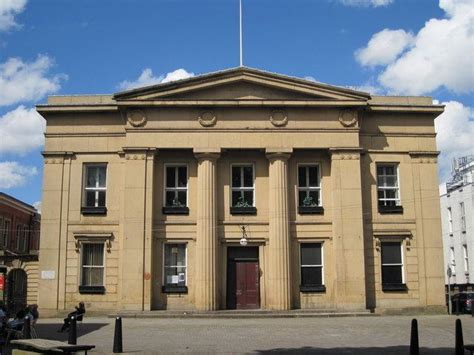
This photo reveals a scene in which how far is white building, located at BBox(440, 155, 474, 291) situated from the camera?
169ft

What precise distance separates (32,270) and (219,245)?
37.9 ft

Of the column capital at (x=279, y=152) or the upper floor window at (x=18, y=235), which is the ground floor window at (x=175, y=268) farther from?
the upper floor window at (x=18, y=235)

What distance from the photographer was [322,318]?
28.3 metres

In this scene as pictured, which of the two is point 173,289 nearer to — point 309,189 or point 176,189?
point 176,189

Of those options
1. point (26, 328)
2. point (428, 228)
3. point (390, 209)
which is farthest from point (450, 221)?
point (26, 328)

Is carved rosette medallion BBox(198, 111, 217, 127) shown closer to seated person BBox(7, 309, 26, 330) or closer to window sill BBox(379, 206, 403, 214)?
window sill BBox(379, 206, 403, 214)

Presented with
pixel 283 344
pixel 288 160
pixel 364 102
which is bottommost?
pixel 283 344

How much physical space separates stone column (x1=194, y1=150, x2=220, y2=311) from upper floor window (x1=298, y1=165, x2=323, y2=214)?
4545mm

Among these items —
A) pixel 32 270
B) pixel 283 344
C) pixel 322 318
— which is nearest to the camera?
pixel 283 344

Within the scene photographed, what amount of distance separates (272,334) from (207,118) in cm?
1314

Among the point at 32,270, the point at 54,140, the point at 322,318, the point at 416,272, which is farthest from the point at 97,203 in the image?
the point at 416,272

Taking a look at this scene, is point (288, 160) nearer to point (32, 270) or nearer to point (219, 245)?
point (219, 245)

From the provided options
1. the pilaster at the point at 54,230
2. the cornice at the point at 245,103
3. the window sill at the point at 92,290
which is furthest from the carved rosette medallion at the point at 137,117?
the window sill at the point at 92,290

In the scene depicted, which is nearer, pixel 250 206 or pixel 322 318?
pixel 322 318
